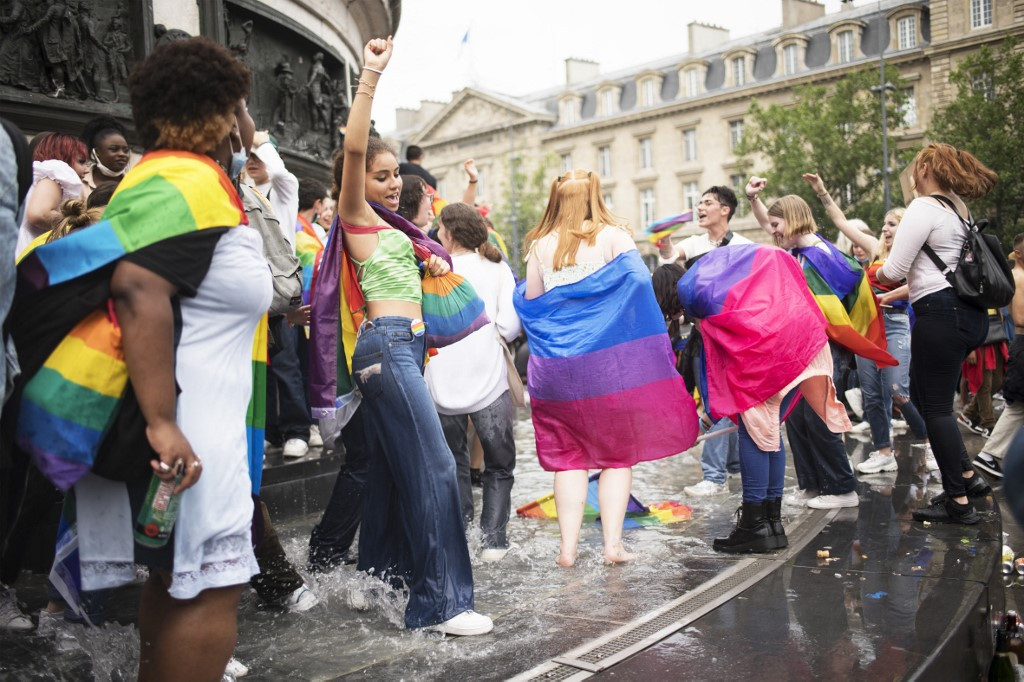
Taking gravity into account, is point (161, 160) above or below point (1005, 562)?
above

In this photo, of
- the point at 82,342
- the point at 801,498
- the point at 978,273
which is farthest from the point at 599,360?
the point at 82,342

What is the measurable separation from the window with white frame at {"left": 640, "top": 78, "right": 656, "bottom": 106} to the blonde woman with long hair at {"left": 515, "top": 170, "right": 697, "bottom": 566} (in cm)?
6395

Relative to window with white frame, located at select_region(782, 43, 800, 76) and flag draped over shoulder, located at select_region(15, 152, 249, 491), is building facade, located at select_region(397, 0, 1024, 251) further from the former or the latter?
flag draped over shoulder, located at select_region(15, 152, 249, 491)

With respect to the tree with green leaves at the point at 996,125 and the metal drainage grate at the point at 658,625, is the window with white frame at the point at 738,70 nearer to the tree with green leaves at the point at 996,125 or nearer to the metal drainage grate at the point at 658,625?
the tree with green leaves at the point at 996,125

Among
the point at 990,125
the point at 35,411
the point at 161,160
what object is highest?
the point at 990,125

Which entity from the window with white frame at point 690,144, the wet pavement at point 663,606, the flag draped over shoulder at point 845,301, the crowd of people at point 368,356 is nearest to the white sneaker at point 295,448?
the crowd of people at point 368,356

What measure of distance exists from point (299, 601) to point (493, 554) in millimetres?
1292

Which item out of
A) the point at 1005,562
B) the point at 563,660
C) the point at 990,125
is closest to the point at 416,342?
the point at 563,660

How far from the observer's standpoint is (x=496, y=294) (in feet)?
20.0

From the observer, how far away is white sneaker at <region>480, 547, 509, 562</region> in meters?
5.48

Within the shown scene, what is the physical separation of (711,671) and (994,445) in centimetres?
565

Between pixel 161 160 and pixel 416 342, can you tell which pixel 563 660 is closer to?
pixel 416 342

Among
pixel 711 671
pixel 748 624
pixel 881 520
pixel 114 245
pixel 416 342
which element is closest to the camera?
pixel 114 245

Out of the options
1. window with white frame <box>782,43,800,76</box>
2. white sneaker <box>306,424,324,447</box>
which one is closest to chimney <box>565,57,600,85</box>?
window with white frame <box>782,43,800,76</box>
